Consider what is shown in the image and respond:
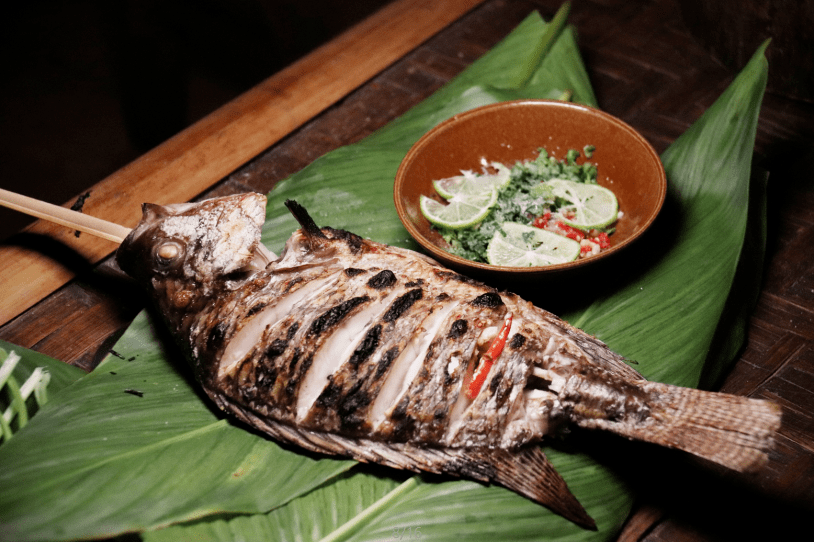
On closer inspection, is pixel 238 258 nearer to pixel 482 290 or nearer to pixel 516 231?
pixel 482 290

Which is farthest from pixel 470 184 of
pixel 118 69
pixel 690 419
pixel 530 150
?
pixel 118 69

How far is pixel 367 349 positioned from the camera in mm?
2203

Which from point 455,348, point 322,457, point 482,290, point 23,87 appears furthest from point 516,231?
point 23,87

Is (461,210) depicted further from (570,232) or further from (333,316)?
(333,316)

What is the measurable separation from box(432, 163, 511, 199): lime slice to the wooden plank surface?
1.25 meters

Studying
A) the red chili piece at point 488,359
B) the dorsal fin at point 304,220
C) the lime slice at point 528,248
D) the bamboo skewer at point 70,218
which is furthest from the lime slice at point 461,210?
the bamboo skewer at point 70,218

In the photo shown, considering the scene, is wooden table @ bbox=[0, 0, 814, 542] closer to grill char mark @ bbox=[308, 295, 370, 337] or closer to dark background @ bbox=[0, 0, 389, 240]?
grill char mark @ bbox=[308, 295, 370, 337]

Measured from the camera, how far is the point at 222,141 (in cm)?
382

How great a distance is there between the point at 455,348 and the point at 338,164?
1540 millimetres

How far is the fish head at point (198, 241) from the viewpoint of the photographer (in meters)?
2.49

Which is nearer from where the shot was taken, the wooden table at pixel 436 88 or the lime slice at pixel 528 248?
the wooden table at pixel 436 88

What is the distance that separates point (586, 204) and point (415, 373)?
128 cm

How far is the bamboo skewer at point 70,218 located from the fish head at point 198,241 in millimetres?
197

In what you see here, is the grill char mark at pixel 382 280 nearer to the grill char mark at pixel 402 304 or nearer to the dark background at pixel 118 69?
the grill char mark at pixel 402 304
